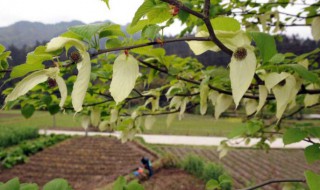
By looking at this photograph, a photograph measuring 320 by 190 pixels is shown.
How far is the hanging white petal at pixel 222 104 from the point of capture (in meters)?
1.05

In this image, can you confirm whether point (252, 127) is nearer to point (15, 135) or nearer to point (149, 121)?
point (149, 121)

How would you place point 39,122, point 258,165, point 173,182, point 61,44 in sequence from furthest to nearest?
point 39,122 → point 258,165 → point 173,182 → point 61,44

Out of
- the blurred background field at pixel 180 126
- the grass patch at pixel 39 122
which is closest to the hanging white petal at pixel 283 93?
the blurred background field at pixel 180 126

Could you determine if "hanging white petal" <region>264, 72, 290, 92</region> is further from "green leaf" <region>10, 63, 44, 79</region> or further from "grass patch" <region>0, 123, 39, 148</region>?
"grass patch" <region>0, 123, 39, 148</region>

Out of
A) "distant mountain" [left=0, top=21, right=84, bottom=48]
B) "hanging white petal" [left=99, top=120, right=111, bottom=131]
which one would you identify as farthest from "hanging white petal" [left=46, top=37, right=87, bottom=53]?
"distant mountain" [left=0, top=21, right=84, bottom=48]

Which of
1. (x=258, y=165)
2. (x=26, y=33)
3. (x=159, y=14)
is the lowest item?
(x=258, y=165)

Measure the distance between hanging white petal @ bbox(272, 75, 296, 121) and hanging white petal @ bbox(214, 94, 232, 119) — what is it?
30 centimetres

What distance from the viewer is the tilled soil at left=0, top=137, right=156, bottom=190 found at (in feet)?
21.2

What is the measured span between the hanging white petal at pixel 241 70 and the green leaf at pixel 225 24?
0.04m

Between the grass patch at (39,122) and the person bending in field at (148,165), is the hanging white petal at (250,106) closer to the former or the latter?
the person bending in field at (148,165)

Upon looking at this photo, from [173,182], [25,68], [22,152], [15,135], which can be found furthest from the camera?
[15,135]

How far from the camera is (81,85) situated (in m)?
0.49

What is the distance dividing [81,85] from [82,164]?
7.58m

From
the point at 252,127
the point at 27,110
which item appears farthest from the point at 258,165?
the point at 27,110
